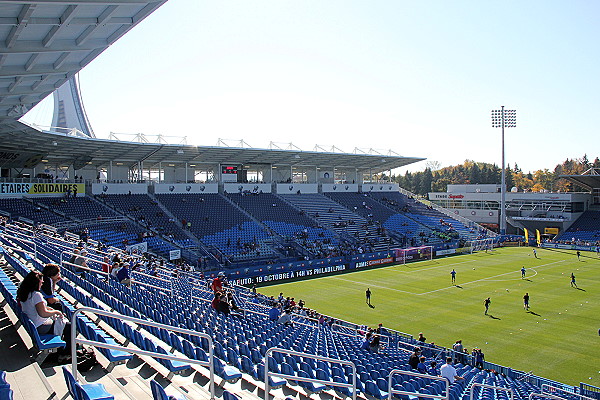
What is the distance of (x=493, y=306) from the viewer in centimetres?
2902

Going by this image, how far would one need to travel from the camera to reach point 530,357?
2014 cm

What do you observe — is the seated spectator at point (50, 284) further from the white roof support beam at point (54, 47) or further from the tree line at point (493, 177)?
the tree line at point (493, 177)

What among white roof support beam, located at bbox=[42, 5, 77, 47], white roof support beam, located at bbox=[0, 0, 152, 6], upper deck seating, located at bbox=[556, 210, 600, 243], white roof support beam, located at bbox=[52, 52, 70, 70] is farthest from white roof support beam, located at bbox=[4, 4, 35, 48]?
upper deck seating, located at bbox=[556, 210, 600, 243]

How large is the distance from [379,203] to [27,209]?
42359 millimetres

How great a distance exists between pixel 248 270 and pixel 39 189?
18.2m

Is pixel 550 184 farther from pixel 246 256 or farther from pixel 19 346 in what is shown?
pixel 19 346

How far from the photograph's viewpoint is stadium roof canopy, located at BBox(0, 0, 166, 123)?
11266 millimetres

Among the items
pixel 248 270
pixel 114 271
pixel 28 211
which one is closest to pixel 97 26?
pixel 114 271

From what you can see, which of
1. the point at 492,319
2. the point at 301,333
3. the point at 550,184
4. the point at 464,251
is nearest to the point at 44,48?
the point at 301,333

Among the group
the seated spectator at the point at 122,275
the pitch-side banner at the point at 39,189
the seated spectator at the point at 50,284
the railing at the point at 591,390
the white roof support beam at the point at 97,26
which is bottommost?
the railing at the point at 591,390

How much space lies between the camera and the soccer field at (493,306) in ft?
67.5

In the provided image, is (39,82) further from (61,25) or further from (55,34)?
(61,25)

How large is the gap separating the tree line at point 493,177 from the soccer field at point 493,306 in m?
71.8

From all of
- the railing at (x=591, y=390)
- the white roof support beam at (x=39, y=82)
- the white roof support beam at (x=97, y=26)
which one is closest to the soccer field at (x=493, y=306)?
the railing at (x=591, y=390)
